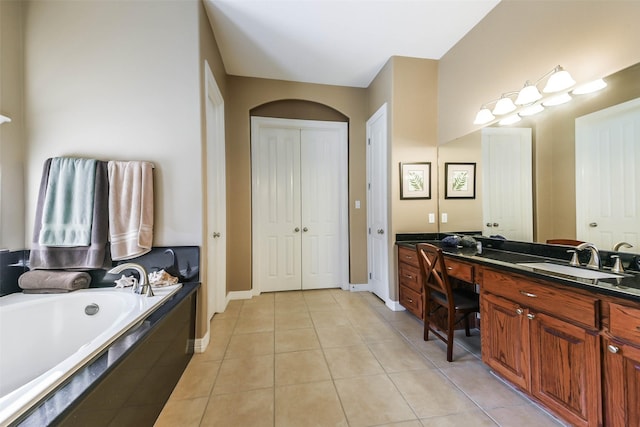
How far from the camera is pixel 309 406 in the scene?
1466 millimetres

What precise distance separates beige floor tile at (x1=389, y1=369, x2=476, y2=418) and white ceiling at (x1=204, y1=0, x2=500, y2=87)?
2929 mm

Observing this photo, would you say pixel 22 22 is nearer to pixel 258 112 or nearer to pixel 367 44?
pixel 258 112

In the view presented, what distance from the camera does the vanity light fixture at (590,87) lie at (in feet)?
4.98

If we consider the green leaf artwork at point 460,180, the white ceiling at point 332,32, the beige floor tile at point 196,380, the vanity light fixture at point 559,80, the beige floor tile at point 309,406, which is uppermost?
the white ceiling at point 332,32

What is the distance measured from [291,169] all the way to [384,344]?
8.02ft

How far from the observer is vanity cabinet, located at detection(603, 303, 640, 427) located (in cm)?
100

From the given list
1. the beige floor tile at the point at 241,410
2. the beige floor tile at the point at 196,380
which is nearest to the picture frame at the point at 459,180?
the beige floor tile at the point at 241,410

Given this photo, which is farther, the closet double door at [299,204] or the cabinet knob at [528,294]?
the closet double door at [299,204]

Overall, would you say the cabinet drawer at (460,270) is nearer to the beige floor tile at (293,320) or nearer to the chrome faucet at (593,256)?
the chrome faucet at (593,256)

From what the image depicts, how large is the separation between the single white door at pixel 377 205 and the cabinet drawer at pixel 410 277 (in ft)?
0.72

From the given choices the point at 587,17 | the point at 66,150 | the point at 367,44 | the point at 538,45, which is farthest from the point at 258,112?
the point at 587,17

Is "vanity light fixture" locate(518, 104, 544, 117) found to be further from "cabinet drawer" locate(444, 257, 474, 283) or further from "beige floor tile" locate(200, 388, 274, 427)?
"beige floor tile" locate(200, 388, 274, 427)

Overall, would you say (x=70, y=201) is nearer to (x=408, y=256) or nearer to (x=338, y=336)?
(x=338, y=336)

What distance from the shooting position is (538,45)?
74.2 inches
